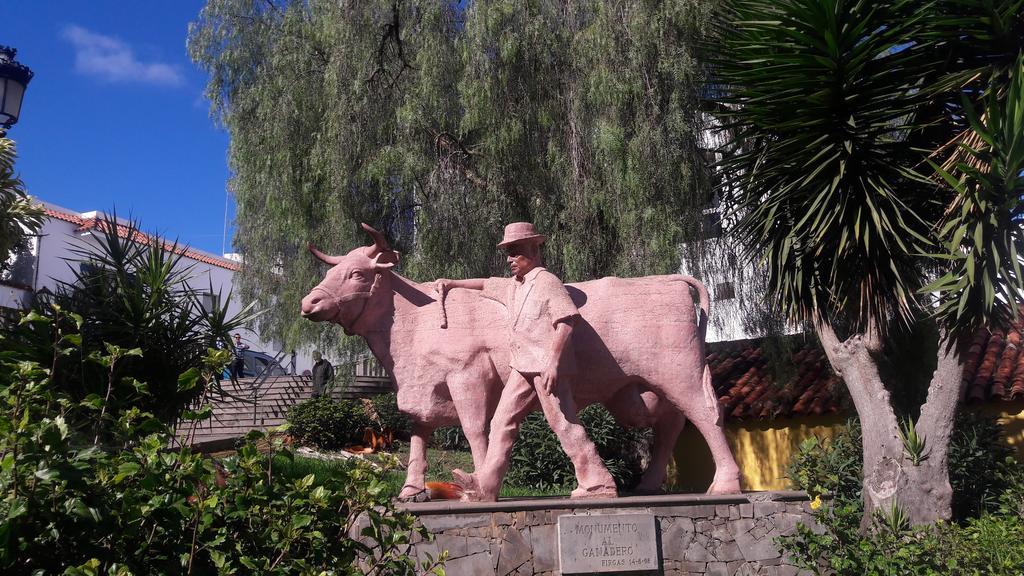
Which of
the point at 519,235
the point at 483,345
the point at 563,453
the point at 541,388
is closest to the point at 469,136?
the point at 563,453

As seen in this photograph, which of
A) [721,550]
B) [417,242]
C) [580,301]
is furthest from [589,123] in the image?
[721,550]

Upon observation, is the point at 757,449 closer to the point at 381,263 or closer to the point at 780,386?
the point at 780,386

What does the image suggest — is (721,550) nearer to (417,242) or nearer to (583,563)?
(583,563)

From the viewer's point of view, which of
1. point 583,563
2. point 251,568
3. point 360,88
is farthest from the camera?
point 360,88

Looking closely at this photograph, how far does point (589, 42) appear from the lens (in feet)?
40.1

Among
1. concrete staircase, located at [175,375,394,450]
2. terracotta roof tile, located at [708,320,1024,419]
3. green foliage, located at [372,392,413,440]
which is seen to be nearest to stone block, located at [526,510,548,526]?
terracotta roof tile, located at [708,320,1024,419]

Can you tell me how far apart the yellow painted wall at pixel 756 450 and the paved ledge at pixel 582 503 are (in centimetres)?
552

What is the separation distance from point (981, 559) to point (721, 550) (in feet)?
8.34

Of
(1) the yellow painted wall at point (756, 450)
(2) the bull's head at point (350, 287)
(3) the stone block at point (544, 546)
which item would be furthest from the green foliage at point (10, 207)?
(1) the yellow painted wall at point (756, 450)

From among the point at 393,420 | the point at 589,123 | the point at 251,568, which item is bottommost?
the point at 251,568

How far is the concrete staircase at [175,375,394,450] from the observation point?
14388 millimetres

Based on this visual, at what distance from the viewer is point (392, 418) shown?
1520cm

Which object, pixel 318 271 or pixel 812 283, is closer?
pixel 812 283

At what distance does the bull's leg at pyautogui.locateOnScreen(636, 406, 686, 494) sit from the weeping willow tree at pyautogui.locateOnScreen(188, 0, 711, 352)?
4.07 meters
